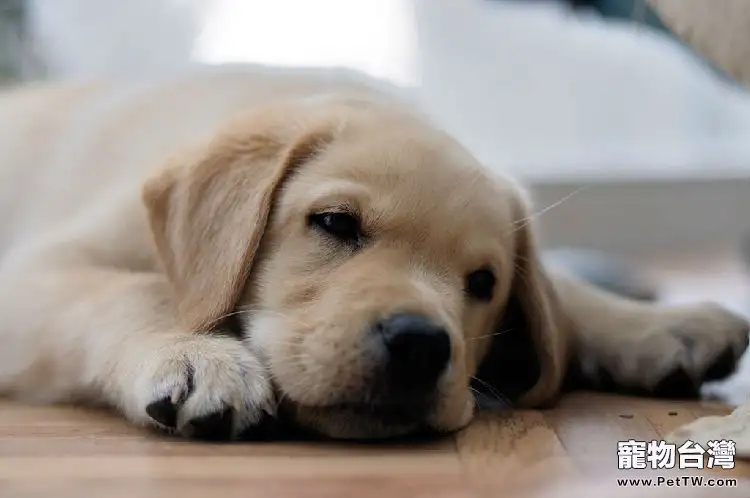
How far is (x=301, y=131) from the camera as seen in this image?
2.09 m

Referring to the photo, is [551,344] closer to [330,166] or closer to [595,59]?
[330,166]

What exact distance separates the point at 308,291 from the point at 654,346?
774 millimetres

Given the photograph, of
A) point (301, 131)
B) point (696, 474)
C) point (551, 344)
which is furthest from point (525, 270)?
point (696, 474)

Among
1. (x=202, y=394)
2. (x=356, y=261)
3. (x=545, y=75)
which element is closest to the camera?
(x=202, y=394)

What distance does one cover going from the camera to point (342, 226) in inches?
76.0

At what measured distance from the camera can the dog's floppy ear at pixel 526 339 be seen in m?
2.17

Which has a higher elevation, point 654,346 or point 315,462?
point 315,462

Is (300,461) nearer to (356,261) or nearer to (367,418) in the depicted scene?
(367,418)

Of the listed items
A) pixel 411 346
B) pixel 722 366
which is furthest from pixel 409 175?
pixel 722 366

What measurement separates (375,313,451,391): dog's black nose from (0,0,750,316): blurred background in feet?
5.44

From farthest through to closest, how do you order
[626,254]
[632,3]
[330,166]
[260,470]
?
1. [626,254]
2. [632,3]
3. [330,166]
4. [260,470]

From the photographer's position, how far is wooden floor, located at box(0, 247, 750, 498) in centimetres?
148

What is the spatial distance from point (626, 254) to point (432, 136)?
9.12ft

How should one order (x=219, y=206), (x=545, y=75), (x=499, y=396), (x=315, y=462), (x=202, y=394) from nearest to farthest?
(x=315, y=462), (x=202, y=394), (x=219, y=206), (x=499, y=396), (x=545, y=75)
